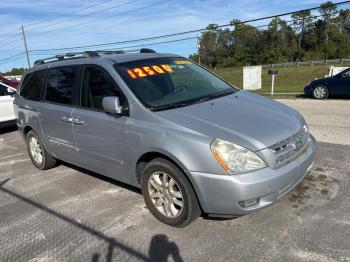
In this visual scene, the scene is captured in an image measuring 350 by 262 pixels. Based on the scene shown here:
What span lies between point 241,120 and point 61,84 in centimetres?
275

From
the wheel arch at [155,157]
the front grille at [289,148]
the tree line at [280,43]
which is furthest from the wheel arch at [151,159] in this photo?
the tree line at [280,43]

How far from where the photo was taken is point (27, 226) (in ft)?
13.7

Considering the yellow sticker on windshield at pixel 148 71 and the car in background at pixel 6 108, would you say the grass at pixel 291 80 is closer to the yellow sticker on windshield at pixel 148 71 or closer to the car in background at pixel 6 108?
the car in background at pixel 6 108

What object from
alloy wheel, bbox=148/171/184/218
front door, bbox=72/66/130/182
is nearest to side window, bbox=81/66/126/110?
front door, bbox=72/66/130/182

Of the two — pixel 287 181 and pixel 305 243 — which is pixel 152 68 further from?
pixel 305 243

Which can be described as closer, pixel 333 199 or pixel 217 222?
pixel 217 222

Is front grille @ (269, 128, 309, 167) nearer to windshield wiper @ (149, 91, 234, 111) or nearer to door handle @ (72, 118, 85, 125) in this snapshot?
windshield wiper @ (149, 91, 234, 111)

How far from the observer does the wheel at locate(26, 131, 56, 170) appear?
6008 mm

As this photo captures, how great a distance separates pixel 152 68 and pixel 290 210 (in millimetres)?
2287

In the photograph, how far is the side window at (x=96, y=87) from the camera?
4.38 metres

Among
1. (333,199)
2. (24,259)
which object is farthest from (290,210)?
(24,259)

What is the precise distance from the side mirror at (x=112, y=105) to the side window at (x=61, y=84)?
3.49ft

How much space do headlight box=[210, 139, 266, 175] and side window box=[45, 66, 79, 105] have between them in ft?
7.99

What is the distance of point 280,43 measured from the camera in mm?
93750
